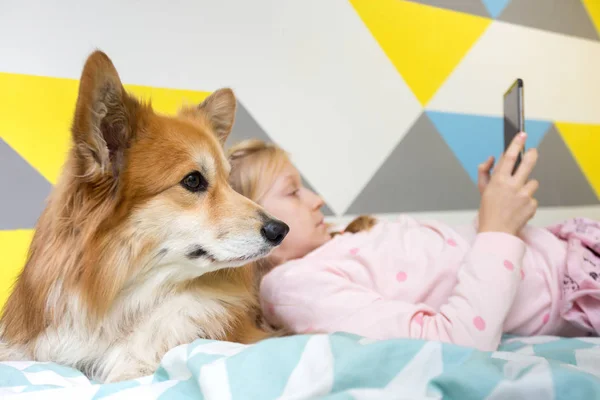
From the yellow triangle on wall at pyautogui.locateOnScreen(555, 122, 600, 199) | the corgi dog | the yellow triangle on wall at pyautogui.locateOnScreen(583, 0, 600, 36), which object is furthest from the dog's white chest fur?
the yellow triangle on wall at pyautogui.locateOnScreen(583, 0, 600, 36)

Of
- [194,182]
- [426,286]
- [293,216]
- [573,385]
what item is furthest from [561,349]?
[194,182]

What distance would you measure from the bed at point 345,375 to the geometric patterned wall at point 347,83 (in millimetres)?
770

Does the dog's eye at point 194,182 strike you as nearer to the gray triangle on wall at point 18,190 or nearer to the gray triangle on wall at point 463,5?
the gray triangle on wall at point 18,190

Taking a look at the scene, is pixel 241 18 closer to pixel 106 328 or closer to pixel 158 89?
pixel 158 89

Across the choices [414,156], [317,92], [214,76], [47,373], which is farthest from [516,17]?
[47,373]

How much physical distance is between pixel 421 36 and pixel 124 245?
175 centimetres

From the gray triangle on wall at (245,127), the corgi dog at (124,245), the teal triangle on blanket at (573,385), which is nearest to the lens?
the teal triangle on blanket at (573,385)

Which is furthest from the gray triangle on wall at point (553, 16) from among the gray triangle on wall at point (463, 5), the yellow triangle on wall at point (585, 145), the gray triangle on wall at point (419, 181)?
the gray triangle on wall at point (419, 181)

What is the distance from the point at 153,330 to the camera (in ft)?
3.29

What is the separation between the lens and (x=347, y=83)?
80.2 inches

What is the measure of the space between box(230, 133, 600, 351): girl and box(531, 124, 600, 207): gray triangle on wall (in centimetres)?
110

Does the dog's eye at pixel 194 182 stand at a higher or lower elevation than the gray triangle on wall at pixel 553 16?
lower

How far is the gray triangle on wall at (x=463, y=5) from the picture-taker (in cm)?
225

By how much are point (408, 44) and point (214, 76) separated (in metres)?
0.94
